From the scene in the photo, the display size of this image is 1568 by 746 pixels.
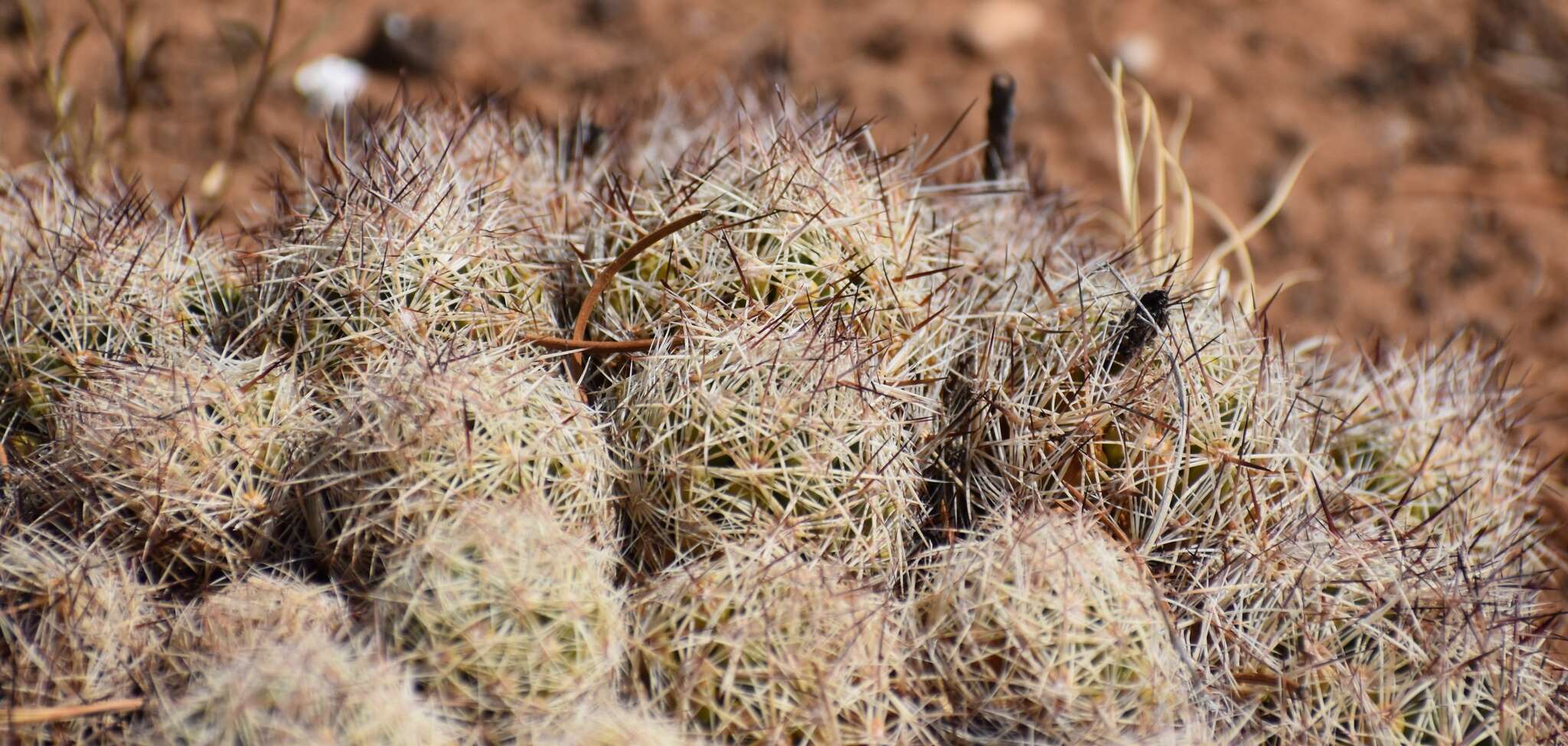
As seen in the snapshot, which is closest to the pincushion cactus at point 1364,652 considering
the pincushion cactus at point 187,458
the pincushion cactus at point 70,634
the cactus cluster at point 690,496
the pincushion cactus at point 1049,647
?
the cactus cluster at point 690,496

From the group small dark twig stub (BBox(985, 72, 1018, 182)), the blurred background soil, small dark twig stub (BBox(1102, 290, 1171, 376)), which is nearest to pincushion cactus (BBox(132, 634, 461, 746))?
small dark twig stub (BBox(1102, 290, 1171, 376))

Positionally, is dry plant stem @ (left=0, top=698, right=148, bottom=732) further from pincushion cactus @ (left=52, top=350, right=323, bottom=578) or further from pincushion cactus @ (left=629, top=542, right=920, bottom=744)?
pincushion cactus @ (left=629, top=542, right=920, bottom=744)

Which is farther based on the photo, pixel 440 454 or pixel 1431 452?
pixel 1431 452

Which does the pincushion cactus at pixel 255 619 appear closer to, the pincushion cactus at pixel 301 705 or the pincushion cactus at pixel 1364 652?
the pincushion cactus at pixel 301 705

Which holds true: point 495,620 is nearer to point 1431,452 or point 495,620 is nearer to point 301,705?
point 301,705

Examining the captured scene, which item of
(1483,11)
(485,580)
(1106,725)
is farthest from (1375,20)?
(485,580)

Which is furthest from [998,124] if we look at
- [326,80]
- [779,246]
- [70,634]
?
[326,80]

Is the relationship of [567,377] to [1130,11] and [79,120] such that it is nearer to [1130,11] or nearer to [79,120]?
[79,120]
